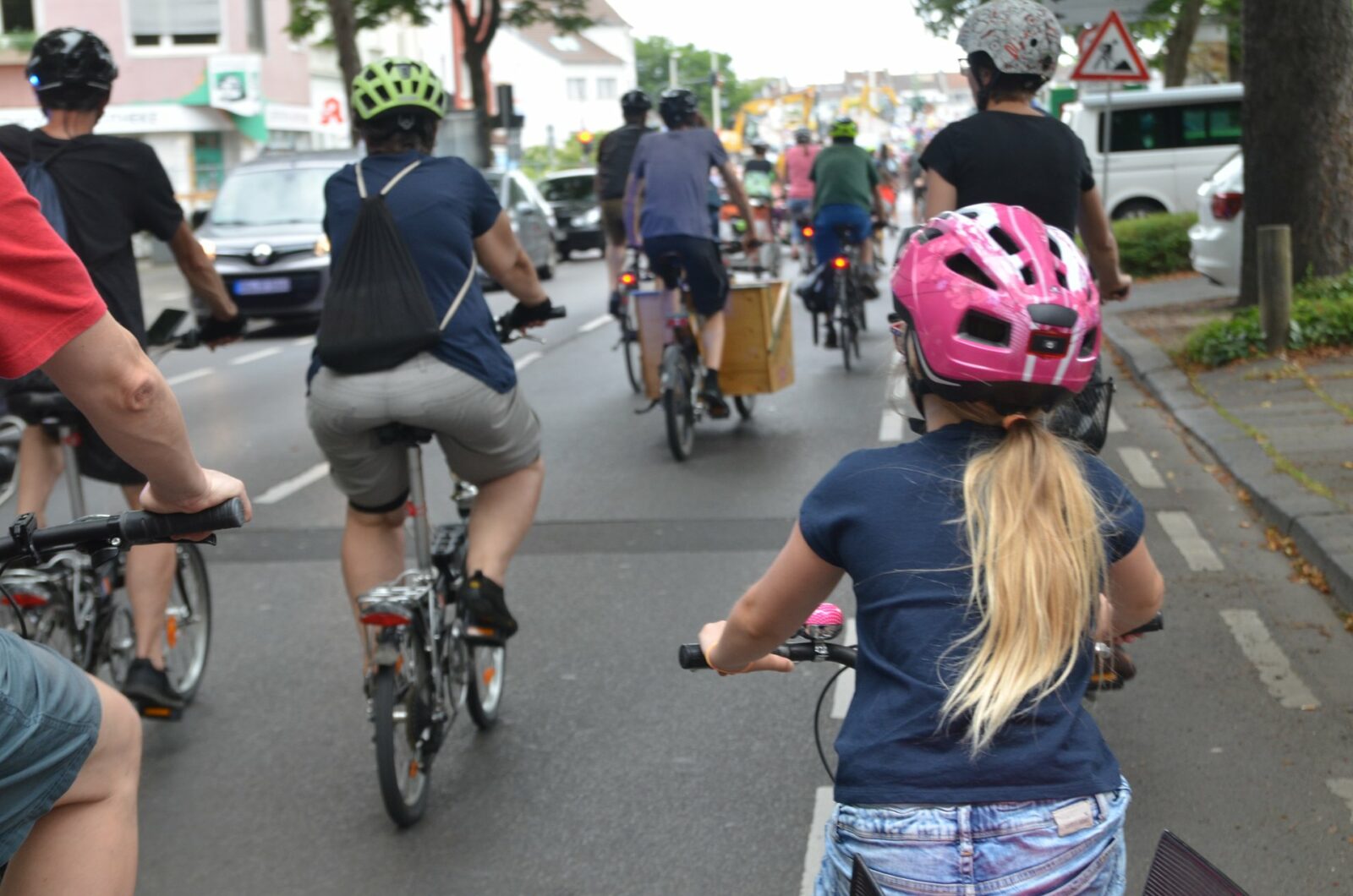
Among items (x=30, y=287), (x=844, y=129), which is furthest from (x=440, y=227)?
(x=844, y=129)

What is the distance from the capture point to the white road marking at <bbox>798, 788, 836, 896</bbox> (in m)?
4.05

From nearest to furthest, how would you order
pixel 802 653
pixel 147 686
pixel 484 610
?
1. pixel 802 653
2. pixel 484 610
3. pixel 147 686

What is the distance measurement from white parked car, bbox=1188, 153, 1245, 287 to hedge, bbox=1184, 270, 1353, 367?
224cm

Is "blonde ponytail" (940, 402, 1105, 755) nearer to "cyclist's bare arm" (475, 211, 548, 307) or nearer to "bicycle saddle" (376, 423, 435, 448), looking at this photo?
"bicycle saddle" (376, 423, 435, 448)

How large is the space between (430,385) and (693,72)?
12879 centimetres

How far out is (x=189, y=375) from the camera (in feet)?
51.2

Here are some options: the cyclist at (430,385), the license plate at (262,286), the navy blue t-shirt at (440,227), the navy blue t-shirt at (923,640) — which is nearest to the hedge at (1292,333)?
the cyclist at (430,385)

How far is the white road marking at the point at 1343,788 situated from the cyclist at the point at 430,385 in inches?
88.2

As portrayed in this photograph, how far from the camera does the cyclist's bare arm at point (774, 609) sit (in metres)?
2.36

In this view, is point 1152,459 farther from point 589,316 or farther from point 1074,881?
point 589,316

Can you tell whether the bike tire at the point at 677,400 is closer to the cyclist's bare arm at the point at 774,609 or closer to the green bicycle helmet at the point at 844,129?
the green bicycle helmet at the point at 844,129

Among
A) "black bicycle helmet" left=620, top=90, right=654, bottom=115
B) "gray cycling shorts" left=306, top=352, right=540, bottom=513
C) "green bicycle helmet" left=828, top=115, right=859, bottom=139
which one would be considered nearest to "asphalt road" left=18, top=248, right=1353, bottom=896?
"gray cycling shorts" left=306, top=352, right=540, bottom=513

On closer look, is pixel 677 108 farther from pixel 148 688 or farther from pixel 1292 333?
pixel 148 688

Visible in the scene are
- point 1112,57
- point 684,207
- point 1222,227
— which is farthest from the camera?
point 1112,57
